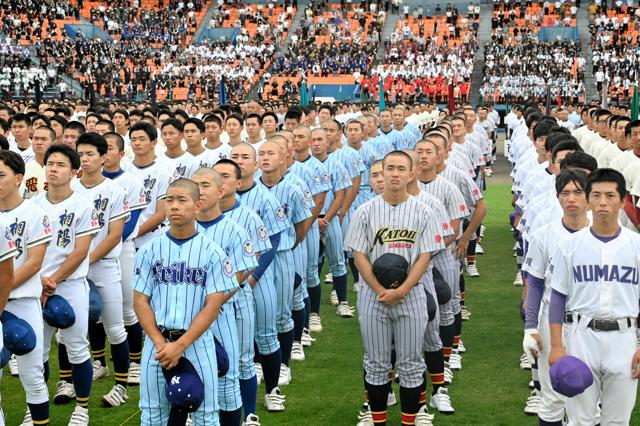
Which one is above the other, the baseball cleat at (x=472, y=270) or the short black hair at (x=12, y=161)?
the short black hair at (x=12, y=161)

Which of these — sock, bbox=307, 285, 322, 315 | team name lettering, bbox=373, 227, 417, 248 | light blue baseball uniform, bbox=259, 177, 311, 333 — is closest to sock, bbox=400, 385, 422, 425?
team name lettering, bbox=373, 227, 417, 248

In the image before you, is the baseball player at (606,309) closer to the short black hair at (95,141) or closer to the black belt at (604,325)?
the black belt at (604,325)

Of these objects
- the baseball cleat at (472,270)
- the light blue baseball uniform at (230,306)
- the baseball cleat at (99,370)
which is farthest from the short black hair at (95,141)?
the baseball cleat at (472,270)

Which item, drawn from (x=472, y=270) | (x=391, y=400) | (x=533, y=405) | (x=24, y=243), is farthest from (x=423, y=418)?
(x=472, y=270)

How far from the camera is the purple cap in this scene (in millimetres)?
5676

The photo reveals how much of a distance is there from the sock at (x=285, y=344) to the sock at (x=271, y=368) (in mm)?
556

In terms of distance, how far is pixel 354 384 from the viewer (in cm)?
925

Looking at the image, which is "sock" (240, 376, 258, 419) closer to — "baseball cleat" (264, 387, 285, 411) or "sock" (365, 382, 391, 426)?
"baseball cleat" (264, 387, 285, 411)

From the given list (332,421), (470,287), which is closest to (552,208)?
(332,421)

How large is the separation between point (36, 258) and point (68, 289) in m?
0.92

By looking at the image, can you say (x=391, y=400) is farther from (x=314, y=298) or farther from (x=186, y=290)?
(x=186, y=290)

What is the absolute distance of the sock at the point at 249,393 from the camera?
7.66 metres

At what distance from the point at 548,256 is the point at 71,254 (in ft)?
11.9

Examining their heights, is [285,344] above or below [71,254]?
below
